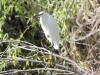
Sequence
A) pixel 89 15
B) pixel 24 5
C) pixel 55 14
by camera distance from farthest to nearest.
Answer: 1. pixel 24 5
2. pixel 55 14
3. pixel 89 15

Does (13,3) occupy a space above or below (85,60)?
above

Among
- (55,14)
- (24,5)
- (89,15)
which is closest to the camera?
(89,15)

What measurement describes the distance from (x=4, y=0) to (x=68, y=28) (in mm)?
808

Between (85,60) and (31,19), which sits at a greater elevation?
(31,19)

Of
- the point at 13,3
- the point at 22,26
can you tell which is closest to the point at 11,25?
the point at 22,26

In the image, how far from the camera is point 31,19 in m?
3.64

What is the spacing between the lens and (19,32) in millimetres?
3895

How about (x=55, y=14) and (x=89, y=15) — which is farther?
(x=55, y=14)

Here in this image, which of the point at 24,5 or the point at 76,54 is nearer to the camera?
the point at 76,54

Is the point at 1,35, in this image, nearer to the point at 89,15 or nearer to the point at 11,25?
the point at 11,25

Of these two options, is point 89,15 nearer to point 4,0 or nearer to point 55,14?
point 55,14

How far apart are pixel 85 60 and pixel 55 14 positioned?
59 cm

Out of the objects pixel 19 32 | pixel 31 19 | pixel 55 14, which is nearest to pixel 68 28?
pixel 55 14

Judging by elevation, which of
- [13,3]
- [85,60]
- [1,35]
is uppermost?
[13,3]
